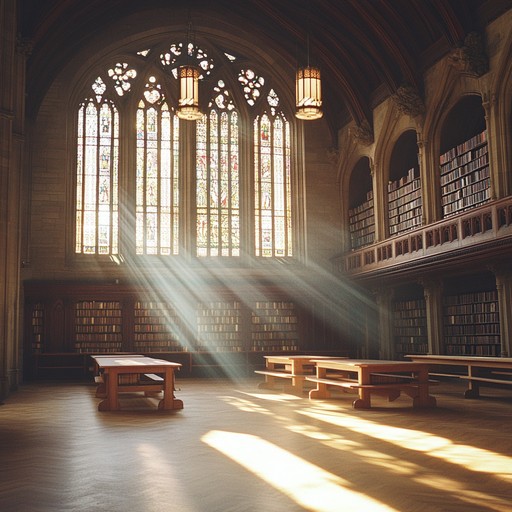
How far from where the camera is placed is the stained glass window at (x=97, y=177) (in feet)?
60.1

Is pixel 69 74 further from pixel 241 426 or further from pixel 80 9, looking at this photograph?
pixel 241 426

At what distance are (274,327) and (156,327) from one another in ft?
10.6

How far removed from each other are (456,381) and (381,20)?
27.6ft

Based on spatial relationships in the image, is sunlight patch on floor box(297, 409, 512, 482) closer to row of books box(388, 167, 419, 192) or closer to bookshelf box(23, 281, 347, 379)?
row of books box(388, 167, 419, 192)

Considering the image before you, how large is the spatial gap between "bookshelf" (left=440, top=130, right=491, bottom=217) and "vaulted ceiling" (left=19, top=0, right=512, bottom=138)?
2089mm

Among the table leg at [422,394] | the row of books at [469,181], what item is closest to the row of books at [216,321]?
the row of books at [469,181]

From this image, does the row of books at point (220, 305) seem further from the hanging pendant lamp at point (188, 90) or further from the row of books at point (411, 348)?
the hanging pendant lamp at point (188, 90)

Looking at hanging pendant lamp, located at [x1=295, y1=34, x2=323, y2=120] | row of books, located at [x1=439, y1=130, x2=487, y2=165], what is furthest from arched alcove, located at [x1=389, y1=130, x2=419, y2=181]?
hanging pendant lamp, located at [x1=295, y1=34, x2=323, y2=120]

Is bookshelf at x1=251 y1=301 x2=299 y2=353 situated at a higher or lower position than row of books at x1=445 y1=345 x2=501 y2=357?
higher

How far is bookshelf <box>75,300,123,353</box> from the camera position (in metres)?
17.4

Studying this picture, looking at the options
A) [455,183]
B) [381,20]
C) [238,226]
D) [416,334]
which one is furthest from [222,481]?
[238,226]

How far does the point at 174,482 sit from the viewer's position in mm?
4590

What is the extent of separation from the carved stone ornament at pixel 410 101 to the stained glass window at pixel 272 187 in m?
5.09

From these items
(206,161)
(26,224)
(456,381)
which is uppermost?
(206,161)
